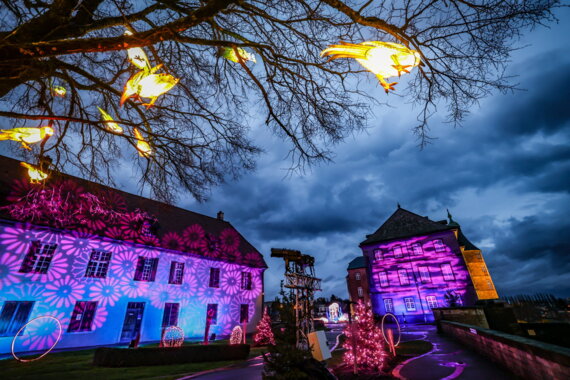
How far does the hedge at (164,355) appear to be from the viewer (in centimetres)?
801

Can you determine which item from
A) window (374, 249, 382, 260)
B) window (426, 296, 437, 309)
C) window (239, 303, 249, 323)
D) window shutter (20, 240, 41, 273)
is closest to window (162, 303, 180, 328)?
window (239, 303, 249, 323)

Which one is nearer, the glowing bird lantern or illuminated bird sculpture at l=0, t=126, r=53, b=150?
illuminated bird sculpture at l=0, t=126, r=53, b=150

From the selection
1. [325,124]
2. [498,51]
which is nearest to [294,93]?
[325,124]

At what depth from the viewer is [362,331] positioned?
7355mm

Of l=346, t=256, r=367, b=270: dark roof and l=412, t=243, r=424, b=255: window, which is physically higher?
l=346, t=256, r=367, b=270: dark roof

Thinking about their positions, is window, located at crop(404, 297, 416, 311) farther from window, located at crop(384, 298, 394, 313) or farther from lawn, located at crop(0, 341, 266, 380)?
lawn, located at crop(0, 341, 266, 380)

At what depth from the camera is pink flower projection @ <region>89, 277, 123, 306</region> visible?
13.6 meters

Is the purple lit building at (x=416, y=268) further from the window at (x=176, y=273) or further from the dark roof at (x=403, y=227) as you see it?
the window at (x=176, y=273)

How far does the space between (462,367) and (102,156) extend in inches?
428

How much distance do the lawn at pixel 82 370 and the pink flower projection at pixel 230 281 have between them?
11324 mm

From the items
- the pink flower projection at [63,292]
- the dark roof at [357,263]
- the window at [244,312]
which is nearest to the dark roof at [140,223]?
the pink flower projection at [63,292]

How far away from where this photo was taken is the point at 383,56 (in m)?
2.45

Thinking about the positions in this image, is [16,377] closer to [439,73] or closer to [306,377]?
[306,377]

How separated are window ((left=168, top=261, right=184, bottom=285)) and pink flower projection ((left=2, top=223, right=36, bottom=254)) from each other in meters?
7.90
